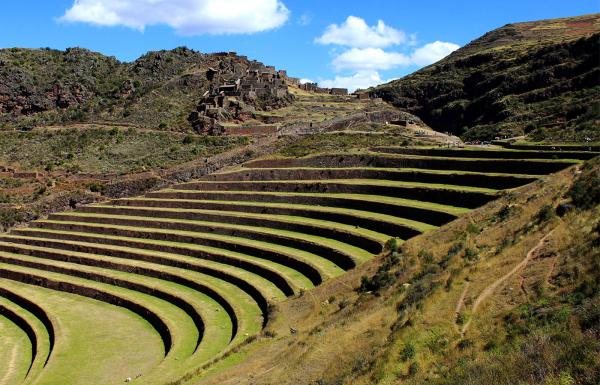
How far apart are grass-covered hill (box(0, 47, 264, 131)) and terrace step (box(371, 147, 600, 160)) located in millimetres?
23097

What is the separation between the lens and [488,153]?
21719mm

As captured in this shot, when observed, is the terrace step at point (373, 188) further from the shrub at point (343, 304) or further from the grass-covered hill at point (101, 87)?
the grass-covered hill at point (101, 87)

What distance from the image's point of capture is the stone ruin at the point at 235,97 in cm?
4272

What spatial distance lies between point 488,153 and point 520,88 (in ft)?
98.1

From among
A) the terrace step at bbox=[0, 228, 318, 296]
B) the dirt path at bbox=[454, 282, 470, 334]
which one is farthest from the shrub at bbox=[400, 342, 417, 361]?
the terrace step at bbox=[0, 228, 318, 296]

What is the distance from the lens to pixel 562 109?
35531mm

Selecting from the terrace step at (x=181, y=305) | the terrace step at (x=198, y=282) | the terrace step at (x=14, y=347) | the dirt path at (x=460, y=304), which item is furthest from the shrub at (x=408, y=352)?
the terrace step at (x=14, y=347)

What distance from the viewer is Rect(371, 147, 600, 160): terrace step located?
18375 millimetres

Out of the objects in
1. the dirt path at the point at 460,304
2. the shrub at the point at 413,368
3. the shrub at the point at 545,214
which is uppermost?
the shrub at the point at 545,214

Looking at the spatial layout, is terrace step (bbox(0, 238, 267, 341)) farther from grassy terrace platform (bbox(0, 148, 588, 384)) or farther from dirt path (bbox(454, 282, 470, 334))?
dirt path (bbox(454, 282, 470, 334))

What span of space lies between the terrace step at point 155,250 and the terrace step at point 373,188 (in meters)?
5.12

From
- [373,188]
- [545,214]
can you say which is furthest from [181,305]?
[545,214]

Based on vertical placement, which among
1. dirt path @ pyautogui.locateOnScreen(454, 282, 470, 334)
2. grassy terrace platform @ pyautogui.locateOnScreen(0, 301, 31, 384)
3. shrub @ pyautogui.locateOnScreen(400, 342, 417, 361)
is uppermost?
dirt path @ pyautogui.locateOnScreen(454, 282, 470, 334)

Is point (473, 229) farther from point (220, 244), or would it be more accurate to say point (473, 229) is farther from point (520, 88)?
point (520, 88)
